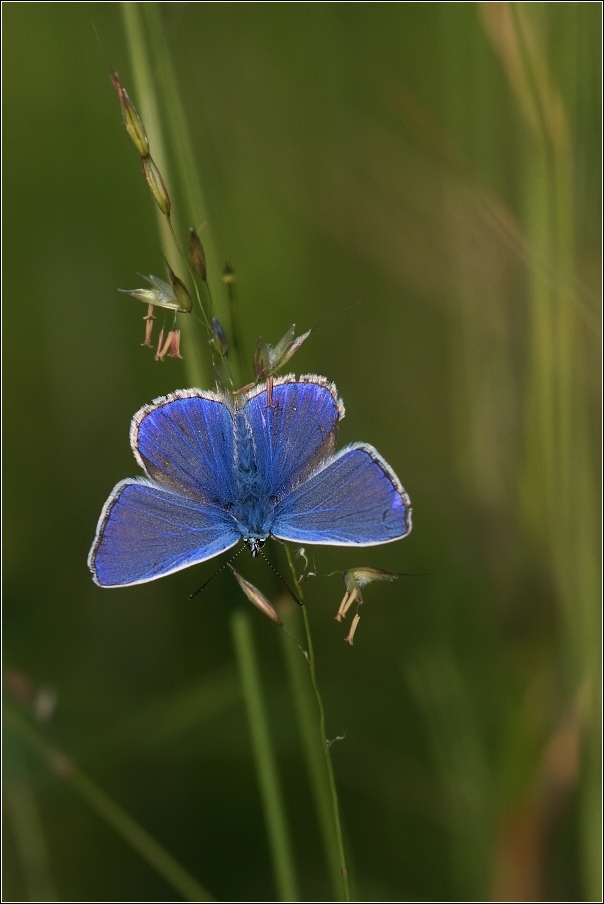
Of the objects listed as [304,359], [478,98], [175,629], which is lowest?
[175,629]

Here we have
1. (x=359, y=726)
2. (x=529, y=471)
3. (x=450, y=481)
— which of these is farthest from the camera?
(x=450, y=481)

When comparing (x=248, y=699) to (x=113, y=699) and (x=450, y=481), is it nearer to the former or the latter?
(x=113, y=699)

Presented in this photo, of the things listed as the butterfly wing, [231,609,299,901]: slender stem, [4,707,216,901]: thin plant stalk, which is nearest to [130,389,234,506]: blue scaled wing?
the butterfly wing

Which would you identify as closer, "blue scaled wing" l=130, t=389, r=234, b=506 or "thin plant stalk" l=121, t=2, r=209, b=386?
"thin plant stalk" l=121, t=2, r=209, b=386

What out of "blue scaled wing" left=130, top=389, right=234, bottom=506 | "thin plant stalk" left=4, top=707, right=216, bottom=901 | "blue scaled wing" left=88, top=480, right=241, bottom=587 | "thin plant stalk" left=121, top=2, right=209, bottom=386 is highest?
"thin plant stalk" left=121, top=2, right=209, bottom=386

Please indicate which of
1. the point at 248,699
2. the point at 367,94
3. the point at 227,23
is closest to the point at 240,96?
the point at 227,23

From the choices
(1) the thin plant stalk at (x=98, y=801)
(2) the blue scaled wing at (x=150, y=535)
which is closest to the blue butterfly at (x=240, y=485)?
(2) the blue scaled wing at (x=150, y=535)

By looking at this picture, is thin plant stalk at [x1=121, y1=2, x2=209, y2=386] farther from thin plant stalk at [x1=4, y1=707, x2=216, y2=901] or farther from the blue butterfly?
thin plant stalk at [x1=4, y1=707, x2=216, y2=901]
